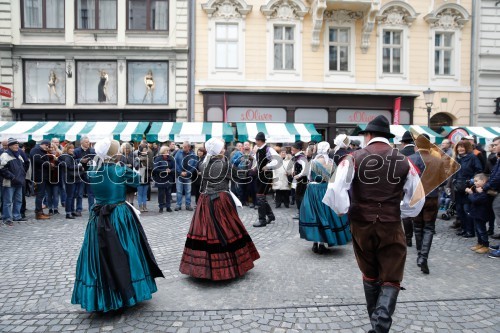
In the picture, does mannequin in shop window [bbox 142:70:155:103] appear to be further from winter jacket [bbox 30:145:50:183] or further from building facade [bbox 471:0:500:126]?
building facade [bbox 471:0:500:126]

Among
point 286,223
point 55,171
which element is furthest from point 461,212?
point 55,171

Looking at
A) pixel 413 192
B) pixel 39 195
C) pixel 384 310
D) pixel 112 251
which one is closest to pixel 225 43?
pixel 39 195

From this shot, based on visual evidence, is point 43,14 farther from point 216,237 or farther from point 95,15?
point 216,237

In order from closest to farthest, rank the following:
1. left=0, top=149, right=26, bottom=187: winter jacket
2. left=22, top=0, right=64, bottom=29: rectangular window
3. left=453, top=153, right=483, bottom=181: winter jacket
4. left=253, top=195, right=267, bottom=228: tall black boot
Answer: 1. left=453, top=153, right=483, bottom=181: winter jacket
2. left=253, top=195, right=267, bottom=228: tall black boot
3. left=0, top=149, right=26, bottom=187: winter jacket
4. left=22, top=0, right=64, bottom=29: rectangular window

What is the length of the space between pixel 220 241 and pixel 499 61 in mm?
19433

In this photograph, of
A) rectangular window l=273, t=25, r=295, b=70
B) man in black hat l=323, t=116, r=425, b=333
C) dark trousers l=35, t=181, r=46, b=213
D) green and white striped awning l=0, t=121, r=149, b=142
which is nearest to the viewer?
man in black hat l=323, t=116, r=425, b=333

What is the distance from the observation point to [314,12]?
17281mm

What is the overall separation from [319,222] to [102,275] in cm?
364

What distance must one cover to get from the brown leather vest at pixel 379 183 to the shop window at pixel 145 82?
49.8 ft

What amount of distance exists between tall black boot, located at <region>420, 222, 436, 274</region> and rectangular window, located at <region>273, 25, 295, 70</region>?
13.3 m

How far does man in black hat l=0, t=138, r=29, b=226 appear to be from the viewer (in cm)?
890

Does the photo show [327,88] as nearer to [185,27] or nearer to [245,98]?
[245,98]

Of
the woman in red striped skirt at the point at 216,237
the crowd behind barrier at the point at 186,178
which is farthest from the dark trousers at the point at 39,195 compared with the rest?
the woman in red striped skirt at the point at 216,237

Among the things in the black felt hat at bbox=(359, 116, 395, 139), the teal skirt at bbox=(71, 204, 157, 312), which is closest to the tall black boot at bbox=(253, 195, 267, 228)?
the teal skirt at bbox=(71, 204, 157, 312)
